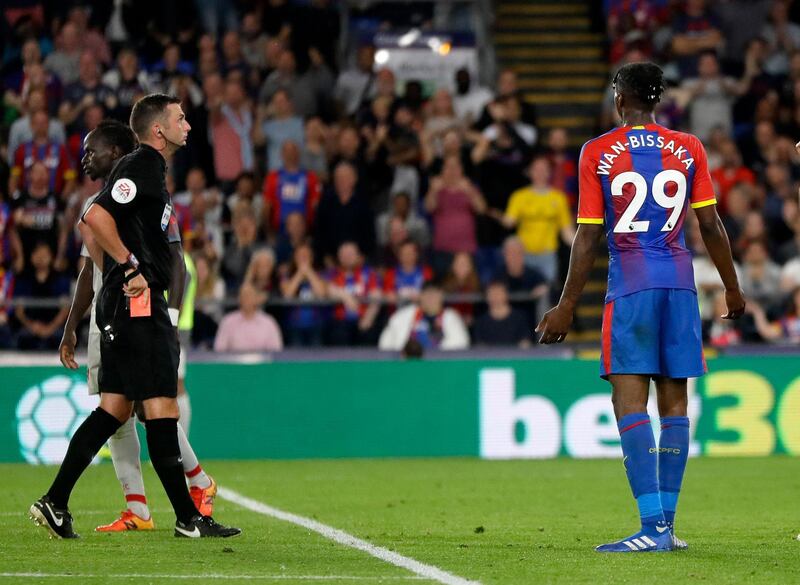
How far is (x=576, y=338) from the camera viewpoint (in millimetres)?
17938

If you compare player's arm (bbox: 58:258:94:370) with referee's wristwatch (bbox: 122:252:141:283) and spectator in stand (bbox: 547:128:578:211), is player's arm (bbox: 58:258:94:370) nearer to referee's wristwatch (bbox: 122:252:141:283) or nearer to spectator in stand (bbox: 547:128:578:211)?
referee's wristwatch (bbox: 122:252:141:283)

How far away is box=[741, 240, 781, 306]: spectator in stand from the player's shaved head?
30.6 feet

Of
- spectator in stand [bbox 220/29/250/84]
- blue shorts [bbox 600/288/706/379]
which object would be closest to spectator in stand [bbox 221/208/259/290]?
spectator in stand [bbox 220/29/250/84]

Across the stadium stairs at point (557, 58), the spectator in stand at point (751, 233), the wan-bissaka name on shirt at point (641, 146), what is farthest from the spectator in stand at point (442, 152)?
the wan-bissaka name on shirt at point (641, 146)

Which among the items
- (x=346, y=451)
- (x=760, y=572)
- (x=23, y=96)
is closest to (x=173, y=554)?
(x=760, y=572)

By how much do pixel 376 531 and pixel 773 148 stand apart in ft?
37.3

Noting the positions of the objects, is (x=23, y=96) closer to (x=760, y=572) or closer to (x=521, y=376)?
(x=521, y=376)

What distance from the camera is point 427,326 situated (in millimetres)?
16281

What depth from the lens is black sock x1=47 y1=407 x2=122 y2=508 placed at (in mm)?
8125

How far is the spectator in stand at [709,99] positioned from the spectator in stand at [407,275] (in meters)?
4.49

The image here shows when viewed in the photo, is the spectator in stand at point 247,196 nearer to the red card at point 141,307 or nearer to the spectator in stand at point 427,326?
the spectator in stand at point 427,326

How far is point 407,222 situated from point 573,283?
985 centimetres

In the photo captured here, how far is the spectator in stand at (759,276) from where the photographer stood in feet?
54.7

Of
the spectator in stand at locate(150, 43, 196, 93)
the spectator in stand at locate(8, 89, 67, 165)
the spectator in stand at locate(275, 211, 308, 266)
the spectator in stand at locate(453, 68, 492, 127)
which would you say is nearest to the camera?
the spectator in stand at locate(275, 211, 308, 266)
